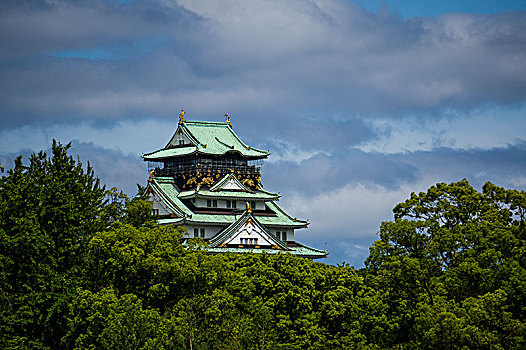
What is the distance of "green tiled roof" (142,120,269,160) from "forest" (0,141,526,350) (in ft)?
102

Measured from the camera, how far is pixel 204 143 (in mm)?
86000

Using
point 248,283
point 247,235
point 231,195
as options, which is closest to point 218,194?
point 231,195

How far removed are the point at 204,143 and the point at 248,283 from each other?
3678 cm

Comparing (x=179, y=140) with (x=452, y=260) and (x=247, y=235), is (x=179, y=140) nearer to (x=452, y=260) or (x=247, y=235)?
(x=247, y=235)

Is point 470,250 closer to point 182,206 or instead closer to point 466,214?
point 466,214

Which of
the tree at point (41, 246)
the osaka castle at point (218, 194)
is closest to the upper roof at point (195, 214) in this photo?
the osaka castle at point (218, 194)

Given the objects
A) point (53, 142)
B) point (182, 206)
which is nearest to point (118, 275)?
point (53, 142)

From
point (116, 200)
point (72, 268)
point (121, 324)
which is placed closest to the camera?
point (121, 324)

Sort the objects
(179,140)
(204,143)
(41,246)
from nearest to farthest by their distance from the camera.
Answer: (41,246) → (204,143) → (179,140)

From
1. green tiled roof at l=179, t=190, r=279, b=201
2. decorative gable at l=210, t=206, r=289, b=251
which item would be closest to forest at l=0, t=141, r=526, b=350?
decorative gable at l=210, t=206, r=289, b=251

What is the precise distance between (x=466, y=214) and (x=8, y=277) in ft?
84.5

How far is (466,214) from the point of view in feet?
174

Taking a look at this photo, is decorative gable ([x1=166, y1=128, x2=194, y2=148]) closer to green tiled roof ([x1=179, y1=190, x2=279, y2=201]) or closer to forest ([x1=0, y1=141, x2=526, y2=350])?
green tiled roof ([x1=179, y1=190, x2=279, y2=201])

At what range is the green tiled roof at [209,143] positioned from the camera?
8519 centimetres
